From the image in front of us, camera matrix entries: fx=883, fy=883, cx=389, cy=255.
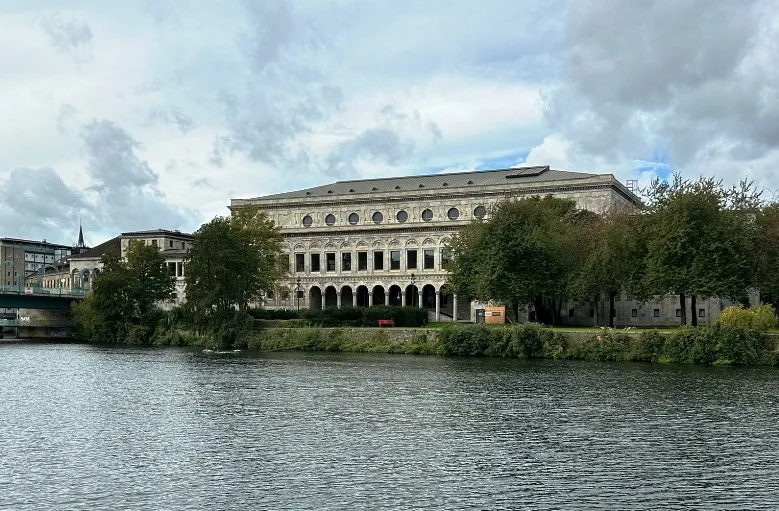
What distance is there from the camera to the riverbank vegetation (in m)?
67.2

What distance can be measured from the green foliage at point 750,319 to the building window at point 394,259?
5318 centimetres

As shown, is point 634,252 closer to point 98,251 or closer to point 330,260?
point 330,260

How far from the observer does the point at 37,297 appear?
331 ft

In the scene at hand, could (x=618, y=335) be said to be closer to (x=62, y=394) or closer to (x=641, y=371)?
(x=641, y=371)

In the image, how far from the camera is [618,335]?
64.0 metres

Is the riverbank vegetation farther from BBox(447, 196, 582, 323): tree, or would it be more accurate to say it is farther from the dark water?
the dark water

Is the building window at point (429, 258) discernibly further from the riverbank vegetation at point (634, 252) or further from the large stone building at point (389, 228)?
the riverbank vegetation at point (634, 252)

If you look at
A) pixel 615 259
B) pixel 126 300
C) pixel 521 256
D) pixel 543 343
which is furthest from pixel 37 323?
pixel 615 259

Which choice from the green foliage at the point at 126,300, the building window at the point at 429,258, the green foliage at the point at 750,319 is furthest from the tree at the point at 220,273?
the green foliage at the point at 750,319

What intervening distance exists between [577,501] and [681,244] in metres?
48.8

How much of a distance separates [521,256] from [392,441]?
157 ft

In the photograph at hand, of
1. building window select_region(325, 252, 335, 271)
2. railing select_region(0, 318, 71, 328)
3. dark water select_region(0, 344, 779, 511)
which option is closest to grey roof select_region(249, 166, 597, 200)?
building window select_region(325, 252, 335, 271)

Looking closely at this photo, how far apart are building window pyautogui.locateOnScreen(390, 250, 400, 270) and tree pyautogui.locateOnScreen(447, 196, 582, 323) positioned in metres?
30.3

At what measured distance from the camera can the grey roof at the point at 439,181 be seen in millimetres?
104750
